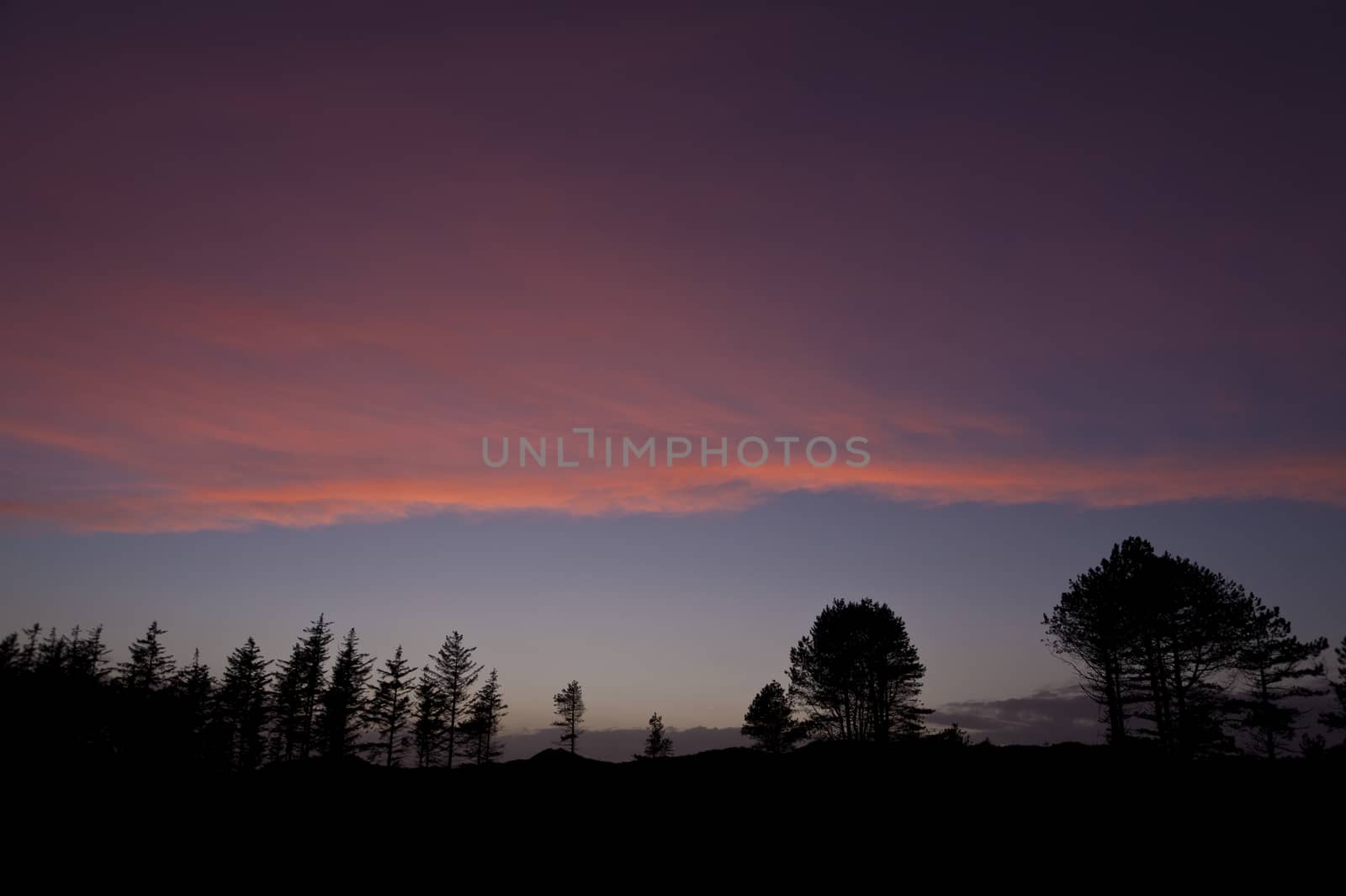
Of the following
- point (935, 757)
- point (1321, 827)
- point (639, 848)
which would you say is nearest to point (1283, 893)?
point (1321, 827)

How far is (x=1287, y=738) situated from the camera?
44781mm

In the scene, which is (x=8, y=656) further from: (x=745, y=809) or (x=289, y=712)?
(x=745, y=809)

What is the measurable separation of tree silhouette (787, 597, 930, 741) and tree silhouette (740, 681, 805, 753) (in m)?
10.0

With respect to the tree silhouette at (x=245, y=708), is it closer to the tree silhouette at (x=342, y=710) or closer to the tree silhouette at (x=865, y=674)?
the tree silhouette at (x=342, y=710)

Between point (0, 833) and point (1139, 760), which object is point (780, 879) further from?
point (0, 833)

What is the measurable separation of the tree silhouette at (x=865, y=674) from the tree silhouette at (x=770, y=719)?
1003 centimetres

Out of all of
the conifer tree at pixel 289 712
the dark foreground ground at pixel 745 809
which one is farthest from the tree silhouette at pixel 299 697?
the dark foreground ground at pixel 745 809

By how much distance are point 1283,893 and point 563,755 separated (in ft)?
84.8

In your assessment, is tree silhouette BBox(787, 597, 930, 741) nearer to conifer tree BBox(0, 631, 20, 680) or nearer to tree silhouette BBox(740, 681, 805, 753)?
tree silhouette BBox(740, 681, 805, 753)

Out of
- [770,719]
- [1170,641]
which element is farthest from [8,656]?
[1170,641]

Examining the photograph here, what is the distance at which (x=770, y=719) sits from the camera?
6819 centimetres

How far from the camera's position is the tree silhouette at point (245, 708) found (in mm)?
70312

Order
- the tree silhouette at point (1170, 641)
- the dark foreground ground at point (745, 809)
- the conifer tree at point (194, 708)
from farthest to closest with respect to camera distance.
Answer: the conifer tree at point (194, 708), the tree silhouette at point (1170, 641), the dark foreground ground at point (745, 809)

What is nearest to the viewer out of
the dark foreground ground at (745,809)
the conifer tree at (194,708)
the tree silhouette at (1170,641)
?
the dark foreground ground at (745,809)
